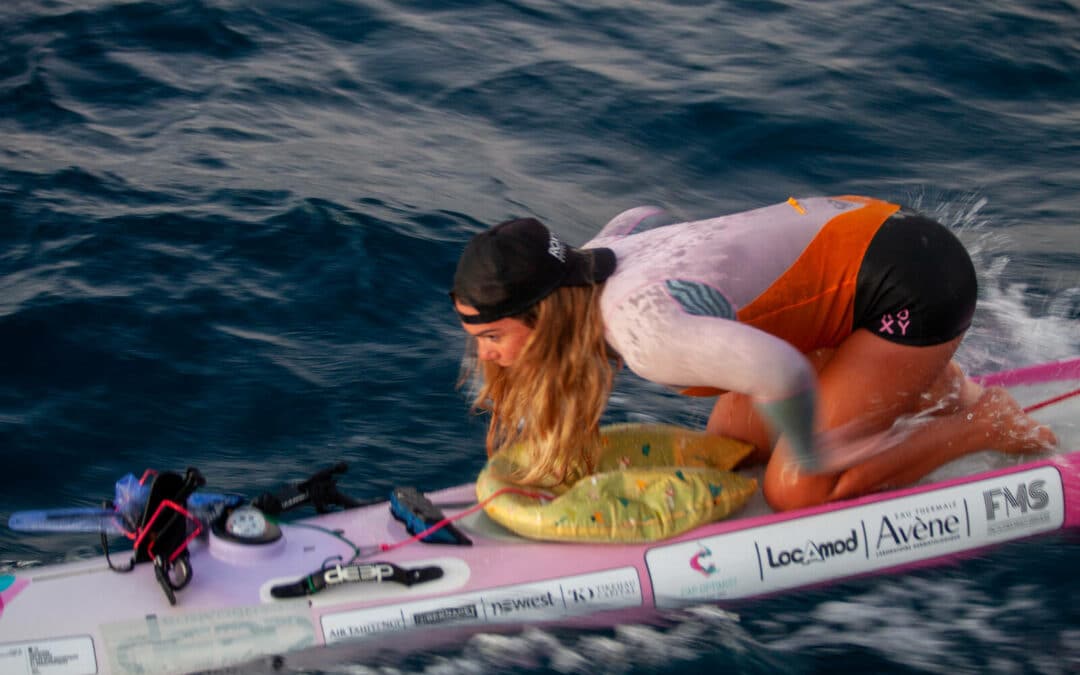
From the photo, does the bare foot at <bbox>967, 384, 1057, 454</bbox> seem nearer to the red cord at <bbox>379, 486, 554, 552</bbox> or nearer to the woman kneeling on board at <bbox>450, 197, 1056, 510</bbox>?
the woman kneeling on board at <bbox>450, 197, 1056, 510</bbox>

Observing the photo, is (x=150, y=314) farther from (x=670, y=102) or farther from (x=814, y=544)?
(x=670, y=102)

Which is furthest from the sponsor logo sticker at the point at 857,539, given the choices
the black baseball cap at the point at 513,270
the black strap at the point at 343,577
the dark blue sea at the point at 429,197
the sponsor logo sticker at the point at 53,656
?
the sponsor logo sticker at the point at 53,656

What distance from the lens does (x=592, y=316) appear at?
3.20 metres

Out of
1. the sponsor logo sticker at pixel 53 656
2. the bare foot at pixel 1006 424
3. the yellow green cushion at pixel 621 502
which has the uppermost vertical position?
the bare foot at pixel 1006 424

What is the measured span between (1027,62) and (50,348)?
7.10m

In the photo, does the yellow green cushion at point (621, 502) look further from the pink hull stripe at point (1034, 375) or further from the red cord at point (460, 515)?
the pink hull stripe at point (1034, 375)

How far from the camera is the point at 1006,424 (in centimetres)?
398

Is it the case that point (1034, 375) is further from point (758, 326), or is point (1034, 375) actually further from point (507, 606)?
point (507, 606)

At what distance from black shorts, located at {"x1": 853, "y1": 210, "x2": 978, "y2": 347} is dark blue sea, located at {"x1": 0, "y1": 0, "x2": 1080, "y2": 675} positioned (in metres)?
0.93

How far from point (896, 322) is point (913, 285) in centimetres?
13

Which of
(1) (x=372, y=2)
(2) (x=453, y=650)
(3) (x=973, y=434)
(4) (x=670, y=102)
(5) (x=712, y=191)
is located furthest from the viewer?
(1) (x=372, y=2)

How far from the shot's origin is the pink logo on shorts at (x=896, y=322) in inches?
133

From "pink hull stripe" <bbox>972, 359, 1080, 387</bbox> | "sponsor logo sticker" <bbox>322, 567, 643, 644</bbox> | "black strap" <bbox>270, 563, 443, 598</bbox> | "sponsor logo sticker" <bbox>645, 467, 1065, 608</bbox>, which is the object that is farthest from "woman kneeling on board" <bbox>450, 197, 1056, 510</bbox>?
"pink hull stripe" <bbox>972, 359, 1080, 387</bbox>

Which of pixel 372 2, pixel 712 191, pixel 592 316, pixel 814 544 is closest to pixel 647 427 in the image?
pixel 814 544
